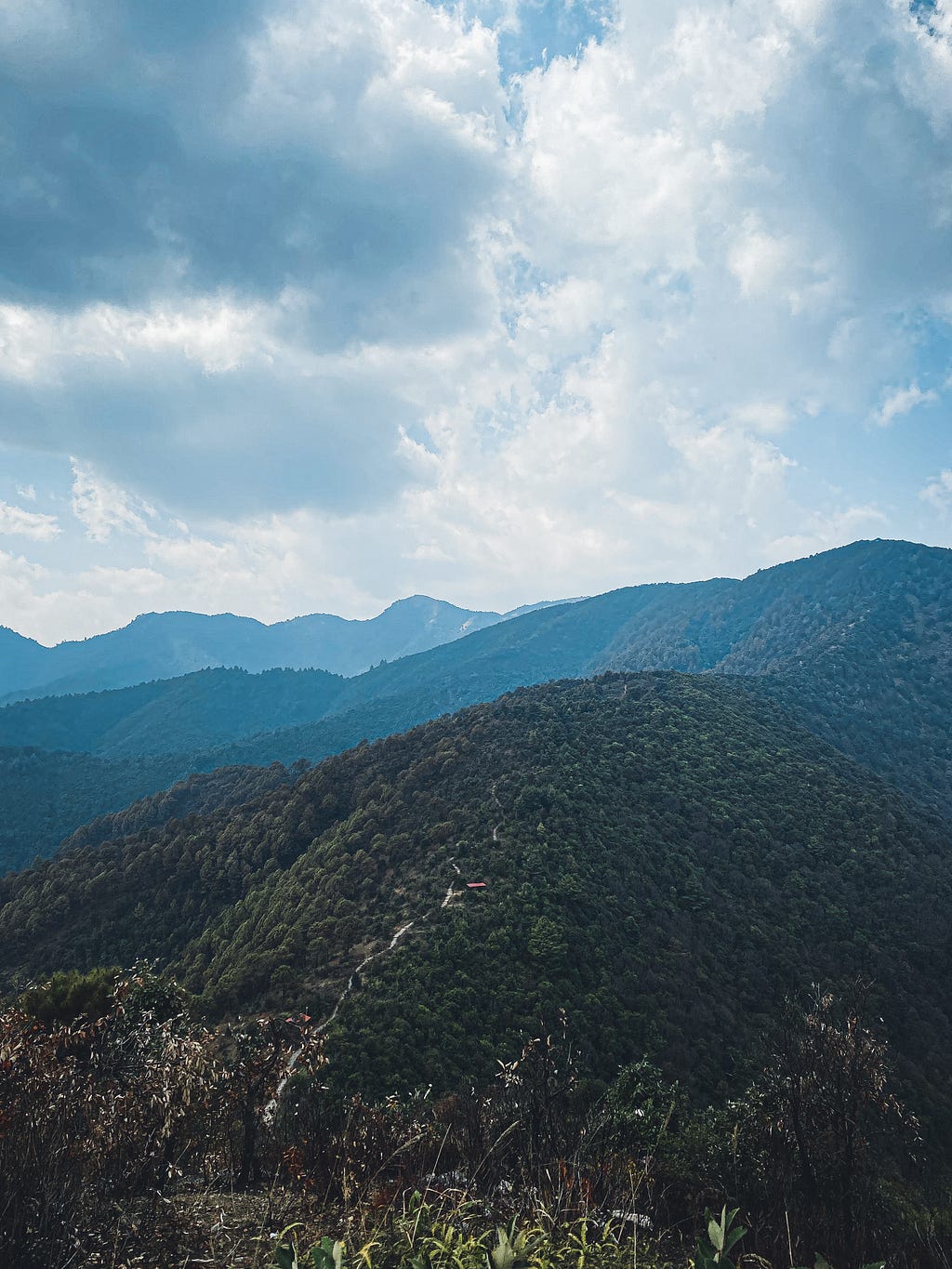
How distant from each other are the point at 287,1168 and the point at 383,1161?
1.80m

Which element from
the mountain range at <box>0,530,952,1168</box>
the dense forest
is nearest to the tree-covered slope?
the dense forest

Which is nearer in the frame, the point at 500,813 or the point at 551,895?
the point at 551,895

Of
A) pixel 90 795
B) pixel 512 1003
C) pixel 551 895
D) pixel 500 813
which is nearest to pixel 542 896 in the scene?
pixel 551 895

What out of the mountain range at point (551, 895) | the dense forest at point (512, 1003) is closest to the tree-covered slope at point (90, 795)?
the dense forest at point (512, 1003)

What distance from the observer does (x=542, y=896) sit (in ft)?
163

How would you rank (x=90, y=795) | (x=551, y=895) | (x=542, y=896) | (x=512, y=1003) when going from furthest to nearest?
(x=90, y=795), (x=551, y=895), (x=542, y=896), (x=512, y=1003)

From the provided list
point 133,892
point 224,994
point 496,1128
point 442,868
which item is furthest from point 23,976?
point 496,1128

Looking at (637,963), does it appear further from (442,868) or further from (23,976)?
(23,976)

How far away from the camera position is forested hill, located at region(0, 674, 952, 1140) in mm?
39250

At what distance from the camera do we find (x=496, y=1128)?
14.7 metres

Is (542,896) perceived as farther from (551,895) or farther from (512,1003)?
(512,1003)

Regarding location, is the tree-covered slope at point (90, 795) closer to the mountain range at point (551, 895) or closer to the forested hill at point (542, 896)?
the mountain range at point (551, 895)

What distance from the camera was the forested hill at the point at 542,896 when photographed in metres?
39.2

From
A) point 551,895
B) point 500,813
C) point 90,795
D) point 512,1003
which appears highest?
point 500,813
